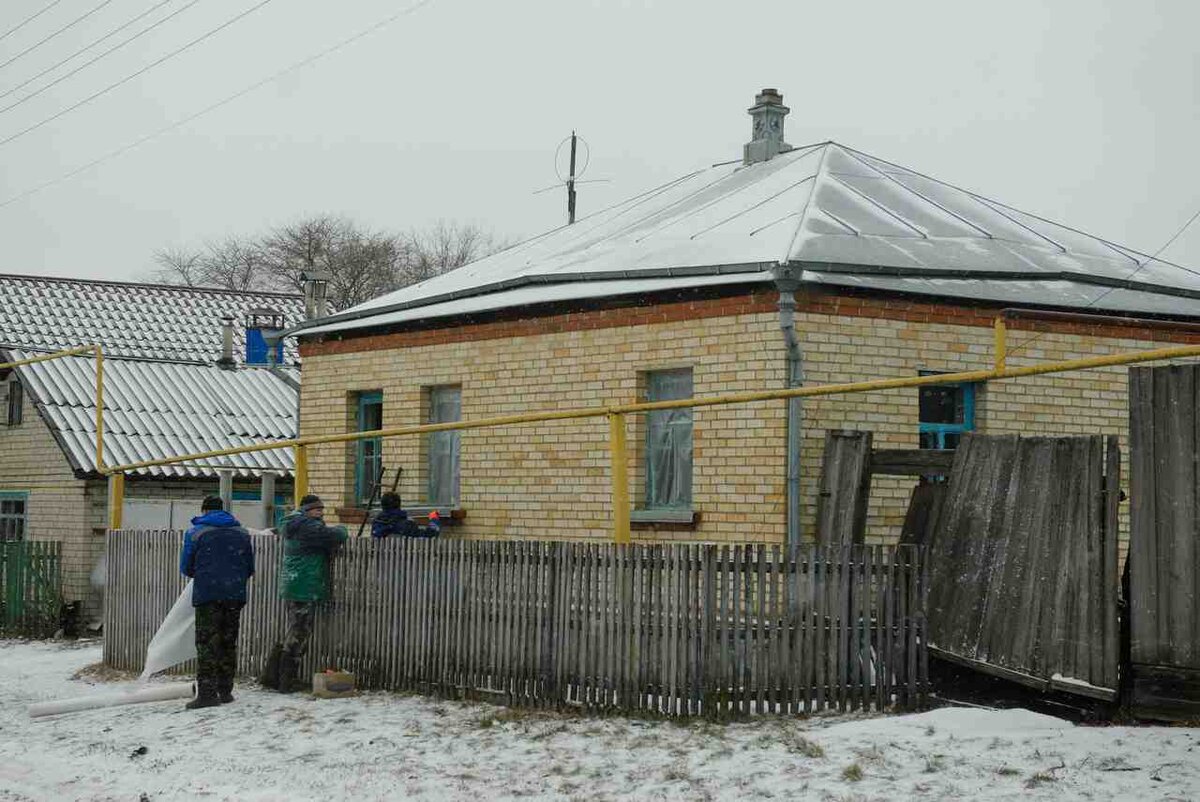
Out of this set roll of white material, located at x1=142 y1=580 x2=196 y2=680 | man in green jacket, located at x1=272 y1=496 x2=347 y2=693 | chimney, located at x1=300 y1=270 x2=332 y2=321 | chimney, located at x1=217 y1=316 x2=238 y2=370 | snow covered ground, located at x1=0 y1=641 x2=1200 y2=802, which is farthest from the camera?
chimney, located at x1=300 y1=270 x2=332 y2=321

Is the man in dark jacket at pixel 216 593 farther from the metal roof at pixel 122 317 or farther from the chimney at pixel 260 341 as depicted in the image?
the chimney at pixel 260 341

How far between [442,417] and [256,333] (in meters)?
13.9

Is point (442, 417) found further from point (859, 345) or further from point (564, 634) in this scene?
point (564, 634)

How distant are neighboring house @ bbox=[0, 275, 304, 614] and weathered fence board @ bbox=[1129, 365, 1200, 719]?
13.3m

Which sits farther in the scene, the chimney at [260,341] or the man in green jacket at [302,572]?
the chimney at [260,341]

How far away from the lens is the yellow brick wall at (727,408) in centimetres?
1280

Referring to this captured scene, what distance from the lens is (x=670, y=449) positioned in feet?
45.1

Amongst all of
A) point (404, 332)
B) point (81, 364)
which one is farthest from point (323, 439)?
point (81, 364)

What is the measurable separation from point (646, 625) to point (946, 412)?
180 inches

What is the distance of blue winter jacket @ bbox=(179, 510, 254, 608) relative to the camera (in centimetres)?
1218

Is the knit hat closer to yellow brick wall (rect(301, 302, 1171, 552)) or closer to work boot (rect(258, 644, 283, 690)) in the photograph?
work boot (rect(258, 644, 283, 690))

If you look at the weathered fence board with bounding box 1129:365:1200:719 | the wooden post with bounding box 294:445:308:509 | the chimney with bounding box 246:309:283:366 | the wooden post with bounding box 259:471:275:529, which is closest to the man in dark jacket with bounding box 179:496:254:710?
the wooden post with bounding box 294:445:308:509

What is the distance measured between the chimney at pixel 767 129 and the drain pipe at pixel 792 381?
553 centimetres

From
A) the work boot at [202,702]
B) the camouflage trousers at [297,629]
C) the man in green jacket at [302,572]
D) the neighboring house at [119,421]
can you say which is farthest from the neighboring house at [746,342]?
the neighboring house at [119,421]
